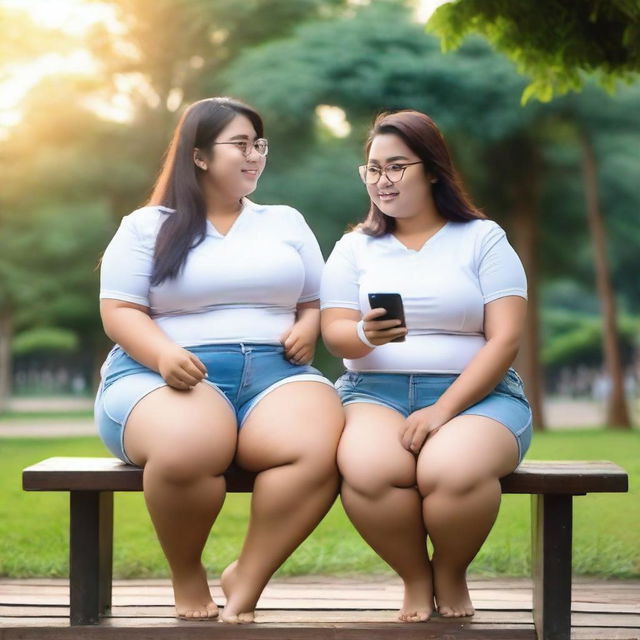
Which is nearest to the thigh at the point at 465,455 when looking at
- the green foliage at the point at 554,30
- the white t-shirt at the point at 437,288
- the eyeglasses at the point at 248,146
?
the white t-shirt at the point at 437,288

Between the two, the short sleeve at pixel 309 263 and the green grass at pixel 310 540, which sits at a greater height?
the short sleeve at pixel 309 263

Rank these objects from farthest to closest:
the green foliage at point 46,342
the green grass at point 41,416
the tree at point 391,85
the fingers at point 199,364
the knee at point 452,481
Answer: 1. the green foliage at point 46,342
2. the green grass at point 41,416
3. the tree at point 391,85
4. the fingers at point 199,364
5. the knee at point 452,481

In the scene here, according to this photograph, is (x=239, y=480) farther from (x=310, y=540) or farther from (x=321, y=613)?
(x=310, y=540)

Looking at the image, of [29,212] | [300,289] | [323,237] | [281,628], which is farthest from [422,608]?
[29,212]

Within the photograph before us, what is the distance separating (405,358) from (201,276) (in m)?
0.63

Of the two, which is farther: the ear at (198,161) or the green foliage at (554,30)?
the green foliage at (554,30)

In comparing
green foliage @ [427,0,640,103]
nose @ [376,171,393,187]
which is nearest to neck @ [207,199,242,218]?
nose @ [376,171,393,187]

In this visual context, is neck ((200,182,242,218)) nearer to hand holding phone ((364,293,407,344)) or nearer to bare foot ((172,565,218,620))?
hand holding phone ((364,293,407,344))

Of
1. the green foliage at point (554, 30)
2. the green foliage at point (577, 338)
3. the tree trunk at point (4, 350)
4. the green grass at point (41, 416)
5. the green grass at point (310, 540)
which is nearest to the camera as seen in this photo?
the green foliage at point (554, 30)

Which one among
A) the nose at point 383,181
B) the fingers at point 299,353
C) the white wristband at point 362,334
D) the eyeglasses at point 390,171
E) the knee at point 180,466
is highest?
the eyeglasses at point 390,171

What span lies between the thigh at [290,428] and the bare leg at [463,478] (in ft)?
0.89

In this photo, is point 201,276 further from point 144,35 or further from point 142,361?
point 144,35

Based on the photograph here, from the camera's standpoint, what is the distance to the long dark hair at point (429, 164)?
128 inches

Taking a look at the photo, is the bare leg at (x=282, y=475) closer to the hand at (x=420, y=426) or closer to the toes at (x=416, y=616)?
the hand at (x=420, y=426)
